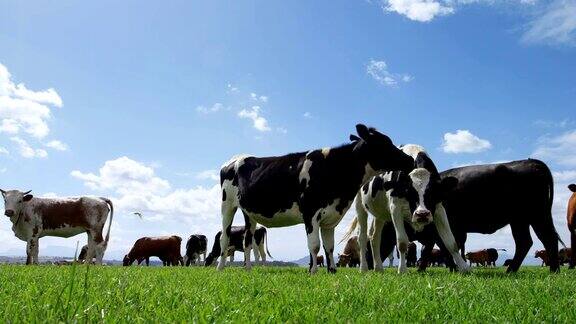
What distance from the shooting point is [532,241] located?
10.1 metres

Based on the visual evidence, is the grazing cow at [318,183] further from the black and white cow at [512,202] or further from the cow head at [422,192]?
the black and white cow at [512,202]

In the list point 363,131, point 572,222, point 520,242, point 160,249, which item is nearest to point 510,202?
point 520,242

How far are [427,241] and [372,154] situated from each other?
3180 millimetres

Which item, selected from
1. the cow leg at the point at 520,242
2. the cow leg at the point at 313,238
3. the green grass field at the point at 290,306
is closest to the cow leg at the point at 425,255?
the cow leg at the point at 520,242

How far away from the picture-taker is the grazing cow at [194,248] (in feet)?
118

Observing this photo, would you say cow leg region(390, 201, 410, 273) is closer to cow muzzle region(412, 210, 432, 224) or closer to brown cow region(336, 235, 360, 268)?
cow muzzle region(412, 210, 432, 224)

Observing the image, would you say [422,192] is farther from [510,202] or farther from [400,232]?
[510,202]

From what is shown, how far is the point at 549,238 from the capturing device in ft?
32.0

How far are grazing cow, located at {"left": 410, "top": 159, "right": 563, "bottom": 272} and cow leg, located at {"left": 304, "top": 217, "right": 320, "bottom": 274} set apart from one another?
3168mm

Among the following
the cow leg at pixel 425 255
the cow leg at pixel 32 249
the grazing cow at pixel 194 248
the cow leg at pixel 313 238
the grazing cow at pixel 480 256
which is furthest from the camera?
the grazing cow at pixel 480 256

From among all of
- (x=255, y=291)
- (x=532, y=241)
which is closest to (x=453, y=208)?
(x=532, y=241)

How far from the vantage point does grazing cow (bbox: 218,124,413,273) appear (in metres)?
8.88

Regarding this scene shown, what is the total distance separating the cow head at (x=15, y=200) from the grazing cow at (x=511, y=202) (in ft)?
47.9

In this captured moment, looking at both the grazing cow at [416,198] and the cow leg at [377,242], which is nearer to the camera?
the grazing cow at [416,198]
